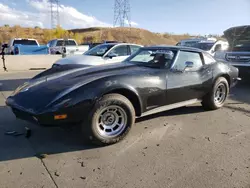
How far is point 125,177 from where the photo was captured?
2801 millimetres

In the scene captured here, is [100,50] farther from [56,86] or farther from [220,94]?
[56,86]

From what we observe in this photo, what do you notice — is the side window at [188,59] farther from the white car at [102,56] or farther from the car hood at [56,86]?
the white car at [102,56]

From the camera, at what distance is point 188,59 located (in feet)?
16.0

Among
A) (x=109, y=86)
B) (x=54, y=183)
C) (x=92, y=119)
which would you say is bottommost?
(x=54, y=183)

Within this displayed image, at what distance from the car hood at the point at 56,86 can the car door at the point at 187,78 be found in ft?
1.71

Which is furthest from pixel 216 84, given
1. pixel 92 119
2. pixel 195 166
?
pixel 92 119

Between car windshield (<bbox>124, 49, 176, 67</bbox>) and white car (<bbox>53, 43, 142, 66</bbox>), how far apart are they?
117 inches

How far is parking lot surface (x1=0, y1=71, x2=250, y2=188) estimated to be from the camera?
2729 millimetres

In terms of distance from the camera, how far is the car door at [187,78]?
4.38m

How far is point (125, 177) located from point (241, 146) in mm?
1914

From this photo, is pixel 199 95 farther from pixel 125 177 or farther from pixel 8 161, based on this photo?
pixel 8 161

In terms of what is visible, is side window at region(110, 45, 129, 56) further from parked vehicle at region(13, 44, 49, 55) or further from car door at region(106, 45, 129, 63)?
parked vehicle at region(13, 44, 49, 55)

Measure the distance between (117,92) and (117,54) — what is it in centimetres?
Result: 514

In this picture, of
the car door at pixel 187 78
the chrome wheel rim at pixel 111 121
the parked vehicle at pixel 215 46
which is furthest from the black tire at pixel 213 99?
the parked vehicle at pixel 215 46
